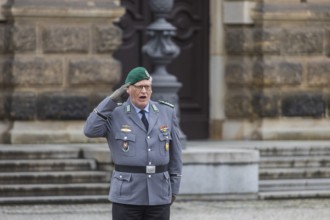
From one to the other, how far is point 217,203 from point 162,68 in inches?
68.1

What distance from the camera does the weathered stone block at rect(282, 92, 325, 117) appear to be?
1847 centimetres

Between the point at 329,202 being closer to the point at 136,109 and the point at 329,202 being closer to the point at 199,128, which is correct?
the point at 199,128

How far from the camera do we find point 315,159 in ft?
54.8

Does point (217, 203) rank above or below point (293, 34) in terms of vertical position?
below

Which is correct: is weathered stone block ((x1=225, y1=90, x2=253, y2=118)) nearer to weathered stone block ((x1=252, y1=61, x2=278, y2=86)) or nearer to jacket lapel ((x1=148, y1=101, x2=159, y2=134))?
weathered stone block ((x1=252, y1=61, x2=278, y2=86))

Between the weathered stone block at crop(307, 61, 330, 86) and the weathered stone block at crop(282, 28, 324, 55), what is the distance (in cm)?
19

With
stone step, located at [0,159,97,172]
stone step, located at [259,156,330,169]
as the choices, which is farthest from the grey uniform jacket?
stone step, located at [259,156,330,169]

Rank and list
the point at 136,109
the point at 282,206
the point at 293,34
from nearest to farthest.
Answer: the point at 136,109, the point at 282,206, the point at 293,34

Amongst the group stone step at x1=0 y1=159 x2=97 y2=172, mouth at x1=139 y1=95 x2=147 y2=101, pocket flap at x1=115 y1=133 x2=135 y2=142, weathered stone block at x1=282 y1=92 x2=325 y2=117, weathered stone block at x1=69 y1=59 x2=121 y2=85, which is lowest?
stone step at x1=0 y1=159 x2=97 y2=172

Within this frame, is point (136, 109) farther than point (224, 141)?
No

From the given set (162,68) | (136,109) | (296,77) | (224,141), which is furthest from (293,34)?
(136,109)

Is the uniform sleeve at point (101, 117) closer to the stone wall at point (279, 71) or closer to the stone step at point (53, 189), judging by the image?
the stone step at point (53, 189)

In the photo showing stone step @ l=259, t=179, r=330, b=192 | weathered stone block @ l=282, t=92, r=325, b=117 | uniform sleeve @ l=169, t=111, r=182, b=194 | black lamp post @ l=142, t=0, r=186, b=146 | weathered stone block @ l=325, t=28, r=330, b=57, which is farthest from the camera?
weathered stone block @ l=325, t=28, r=330, b=57

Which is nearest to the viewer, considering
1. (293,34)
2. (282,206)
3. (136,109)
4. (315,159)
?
(136,109)
